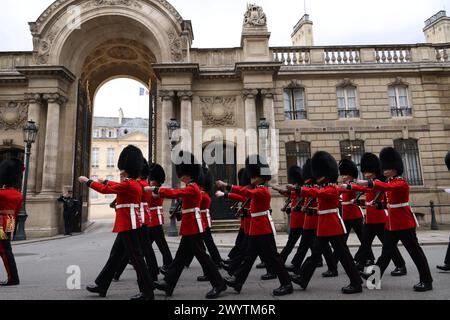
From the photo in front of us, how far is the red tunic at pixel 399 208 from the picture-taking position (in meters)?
5.68

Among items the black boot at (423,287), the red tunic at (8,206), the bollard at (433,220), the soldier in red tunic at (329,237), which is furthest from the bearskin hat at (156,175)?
the bollard at (433,220)

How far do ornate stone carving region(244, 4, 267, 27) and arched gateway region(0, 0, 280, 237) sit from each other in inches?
→ 2.0

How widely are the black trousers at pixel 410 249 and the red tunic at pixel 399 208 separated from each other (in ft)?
0.33

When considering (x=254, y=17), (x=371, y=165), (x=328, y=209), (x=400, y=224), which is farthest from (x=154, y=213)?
(x=254, y=17)

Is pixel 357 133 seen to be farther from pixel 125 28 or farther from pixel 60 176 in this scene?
pixel 60 176

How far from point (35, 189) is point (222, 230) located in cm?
892

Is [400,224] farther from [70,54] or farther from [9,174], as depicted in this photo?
[70,54]

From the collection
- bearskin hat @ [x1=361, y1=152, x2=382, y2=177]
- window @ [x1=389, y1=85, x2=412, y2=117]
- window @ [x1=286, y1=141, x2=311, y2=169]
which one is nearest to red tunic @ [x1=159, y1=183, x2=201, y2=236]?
bearskin hat @ [x1=361, y1=152, x2=382, y2=177]

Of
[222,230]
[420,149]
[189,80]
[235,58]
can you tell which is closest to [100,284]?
[222,230]

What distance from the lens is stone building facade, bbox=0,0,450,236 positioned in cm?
1714

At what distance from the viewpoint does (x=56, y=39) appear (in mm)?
17578

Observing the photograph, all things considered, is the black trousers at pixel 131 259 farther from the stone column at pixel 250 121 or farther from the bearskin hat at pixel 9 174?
the stone column at pixel 250 121

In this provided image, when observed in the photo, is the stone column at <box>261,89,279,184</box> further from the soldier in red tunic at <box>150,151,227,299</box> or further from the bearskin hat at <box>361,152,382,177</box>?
the soldier in red tunic at <box>150,151,227,299</box>

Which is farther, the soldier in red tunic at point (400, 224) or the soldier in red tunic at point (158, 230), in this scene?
the soldier in red tunic at point (158, 230)
